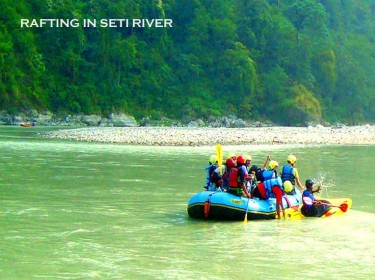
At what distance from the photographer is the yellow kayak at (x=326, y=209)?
1354 cm

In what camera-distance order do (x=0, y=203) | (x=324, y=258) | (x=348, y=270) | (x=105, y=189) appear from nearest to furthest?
(x=348, y=270), (x=324, y=258), (x=0, y=203), (x=105, y=189)

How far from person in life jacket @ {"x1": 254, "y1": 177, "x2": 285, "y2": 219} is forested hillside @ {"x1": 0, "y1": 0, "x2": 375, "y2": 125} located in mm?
44861

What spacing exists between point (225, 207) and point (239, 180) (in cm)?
58

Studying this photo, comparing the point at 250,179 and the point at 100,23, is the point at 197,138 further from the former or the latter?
the point at 100,23

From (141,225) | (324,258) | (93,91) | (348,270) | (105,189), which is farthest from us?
(93,91)

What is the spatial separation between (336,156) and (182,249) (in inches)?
775

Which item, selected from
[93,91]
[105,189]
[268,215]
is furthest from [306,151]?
[93,91]

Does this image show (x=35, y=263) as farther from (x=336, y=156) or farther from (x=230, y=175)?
(x=336, y=156)

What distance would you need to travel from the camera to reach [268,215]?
13.2 meters

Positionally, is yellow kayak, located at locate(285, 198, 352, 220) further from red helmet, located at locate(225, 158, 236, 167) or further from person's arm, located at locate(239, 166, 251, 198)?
red helmet, located at locate(225, 158, 236, 167)

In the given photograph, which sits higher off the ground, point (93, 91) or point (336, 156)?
point (93, 91)

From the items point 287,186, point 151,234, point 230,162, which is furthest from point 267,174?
point 151,234

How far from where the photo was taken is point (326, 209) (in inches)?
548

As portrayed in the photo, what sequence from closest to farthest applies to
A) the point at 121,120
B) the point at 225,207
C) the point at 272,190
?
the point at 225,207, the point at 272,190, the point at 121,120
